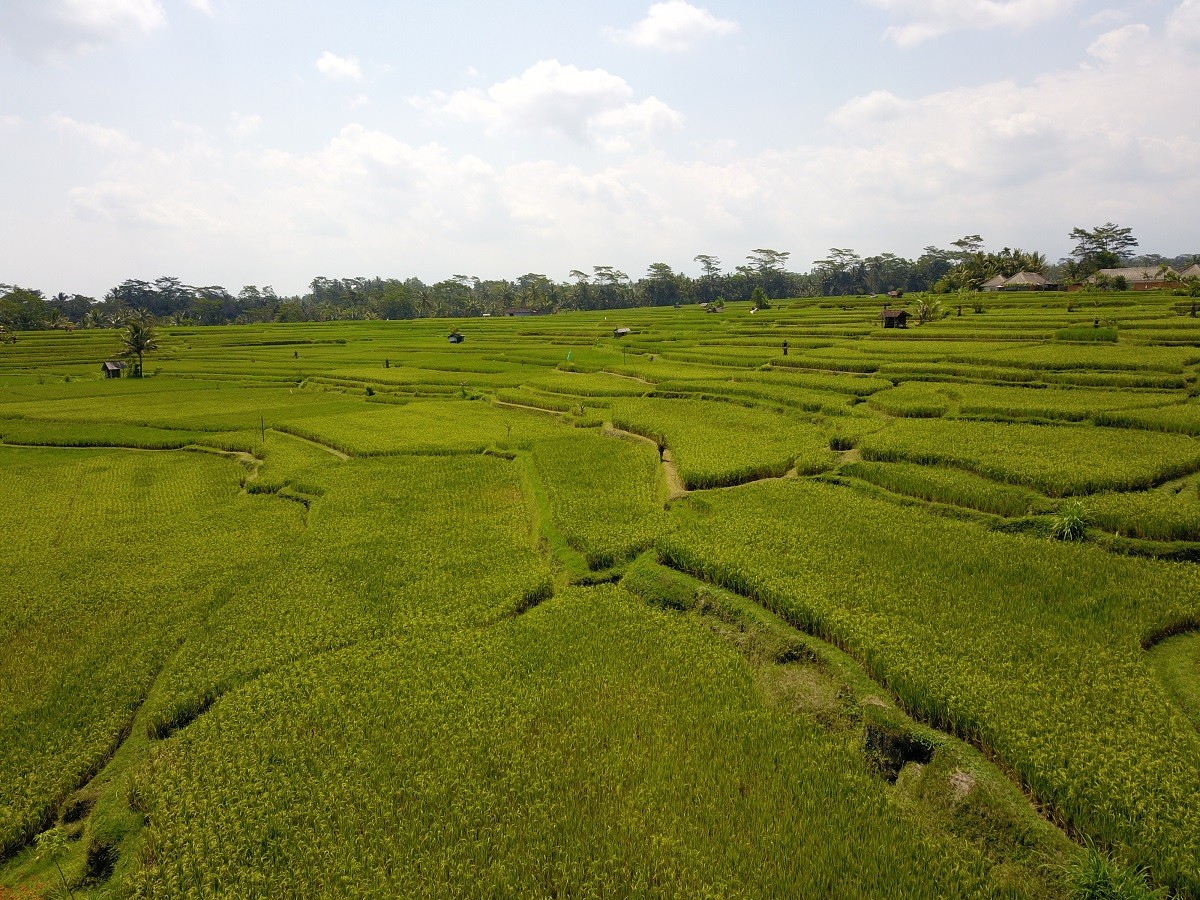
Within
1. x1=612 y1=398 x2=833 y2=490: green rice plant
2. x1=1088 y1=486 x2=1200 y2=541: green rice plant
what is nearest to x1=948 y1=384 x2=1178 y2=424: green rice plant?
x1=612 y1=398 x2=833 y2=490: green rice plant

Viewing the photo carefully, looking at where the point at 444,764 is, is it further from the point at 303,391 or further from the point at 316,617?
the point at 303,391

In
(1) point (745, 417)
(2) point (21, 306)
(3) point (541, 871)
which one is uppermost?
(2) point (21, 306)

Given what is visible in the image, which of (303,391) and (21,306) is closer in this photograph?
(303,391)

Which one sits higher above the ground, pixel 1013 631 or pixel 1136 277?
pixel 1136 277

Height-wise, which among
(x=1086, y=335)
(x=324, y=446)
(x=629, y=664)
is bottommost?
(x=629, y=664)

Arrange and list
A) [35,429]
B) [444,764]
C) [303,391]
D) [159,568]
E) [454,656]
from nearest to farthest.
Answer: [444,764], [454,656], [159,568], [35,429], [303,391]

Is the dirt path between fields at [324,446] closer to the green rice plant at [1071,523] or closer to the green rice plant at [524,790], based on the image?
the green rice plant at [524,790]

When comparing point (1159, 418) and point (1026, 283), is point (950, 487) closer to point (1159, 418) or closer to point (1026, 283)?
point (1159, 418)

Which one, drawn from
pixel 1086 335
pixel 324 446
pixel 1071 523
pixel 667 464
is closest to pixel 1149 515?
pixel 1071 523

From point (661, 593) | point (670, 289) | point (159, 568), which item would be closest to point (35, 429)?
point (159, 568)
